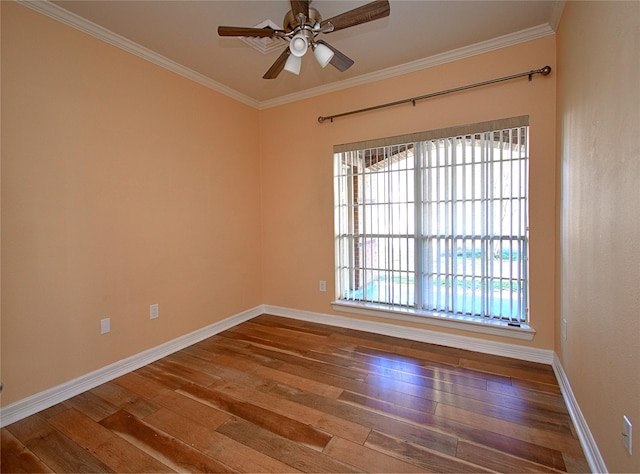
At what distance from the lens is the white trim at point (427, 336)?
8.22 feet

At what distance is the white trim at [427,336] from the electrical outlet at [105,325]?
6.07 ft

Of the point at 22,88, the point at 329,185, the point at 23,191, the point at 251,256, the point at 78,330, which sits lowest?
the point at 78,330

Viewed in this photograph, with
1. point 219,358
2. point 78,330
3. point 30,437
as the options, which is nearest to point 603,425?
point 219,358

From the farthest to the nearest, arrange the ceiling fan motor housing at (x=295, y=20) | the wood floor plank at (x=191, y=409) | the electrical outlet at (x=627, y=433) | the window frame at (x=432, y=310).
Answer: the window frame at (x=432, y=310), the wood floor plank at (x=191, y=409), the ceiling fan motor housing at (x=295, y=20), the electrical outlet at (x=627, y=433)

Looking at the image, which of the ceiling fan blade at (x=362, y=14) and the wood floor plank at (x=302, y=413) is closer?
the ceiling fan blade at (x=362, y=14)

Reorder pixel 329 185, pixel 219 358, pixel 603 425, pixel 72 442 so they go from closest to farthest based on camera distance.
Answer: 1. pixel 603 425
2. pixel 72 442
3. pixel 219 358
4. pixel 329 185

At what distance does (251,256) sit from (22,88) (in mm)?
2459

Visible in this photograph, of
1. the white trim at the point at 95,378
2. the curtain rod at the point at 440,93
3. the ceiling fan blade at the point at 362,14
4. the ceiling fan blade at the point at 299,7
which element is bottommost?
the white trim at the point at 95,378

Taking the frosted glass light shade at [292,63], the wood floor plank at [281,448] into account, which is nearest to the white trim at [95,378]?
the wood floor plank at [281,448]

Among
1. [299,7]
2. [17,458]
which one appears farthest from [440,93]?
[17,458]

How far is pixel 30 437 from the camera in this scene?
5.67 ft

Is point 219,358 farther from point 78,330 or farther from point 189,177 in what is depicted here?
point 189,177

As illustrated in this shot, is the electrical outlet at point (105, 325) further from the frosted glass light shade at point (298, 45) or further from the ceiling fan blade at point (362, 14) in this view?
the ceiling fan blade at point (362, 14)

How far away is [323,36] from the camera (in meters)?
2.39
